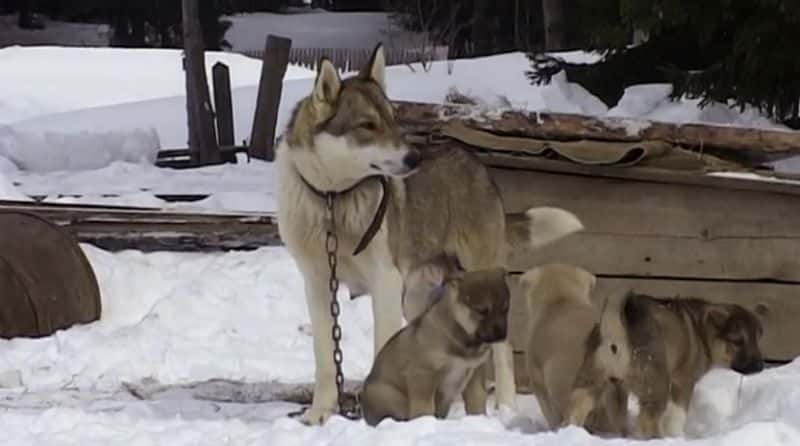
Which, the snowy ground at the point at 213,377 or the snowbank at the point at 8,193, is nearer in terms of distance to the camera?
the snowy ground at the point at 213,377

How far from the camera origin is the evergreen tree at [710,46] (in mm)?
10570

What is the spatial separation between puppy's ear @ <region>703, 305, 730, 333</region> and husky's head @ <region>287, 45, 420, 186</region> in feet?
4.55

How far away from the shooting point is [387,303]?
6.74 meters

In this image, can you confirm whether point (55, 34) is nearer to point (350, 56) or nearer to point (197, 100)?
point (350, 56)

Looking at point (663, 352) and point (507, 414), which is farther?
point (507, 414)

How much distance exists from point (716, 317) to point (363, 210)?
165cm

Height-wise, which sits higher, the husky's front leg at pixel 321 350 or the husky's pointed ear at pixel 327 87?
the husky's pointed ear at pixel 327 87

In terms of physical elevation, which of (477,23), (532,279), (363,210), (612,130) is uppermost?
(612,130)

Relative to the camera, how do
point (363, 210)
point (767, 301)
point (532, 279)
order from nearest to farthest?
point (532, 279) → point (363, 210) → point (767, 301)

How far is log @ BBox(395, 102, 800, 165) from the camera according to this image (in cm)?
805

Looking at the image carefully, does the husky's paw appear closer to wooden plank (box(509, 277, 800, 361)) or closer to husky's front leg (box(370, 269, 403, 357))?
husky's front leg (box(370, 269, 403, 357))

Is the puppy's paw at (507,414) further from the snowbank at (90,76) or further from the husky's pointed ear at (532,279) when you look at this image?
the snowbank at (90,76)

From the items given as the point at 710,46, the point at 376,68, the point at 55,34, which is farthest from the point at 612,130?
the point at 55,34

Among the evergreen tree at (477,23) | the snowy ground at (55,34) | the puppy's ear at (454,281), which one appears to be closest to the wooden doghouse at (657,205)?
the puppy's ear at (454,281)
